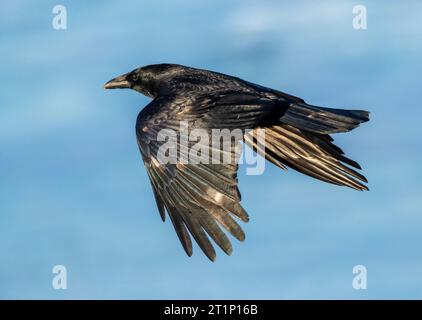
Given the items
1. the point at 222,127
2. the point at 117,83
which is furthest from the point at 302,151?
the point at 117,83

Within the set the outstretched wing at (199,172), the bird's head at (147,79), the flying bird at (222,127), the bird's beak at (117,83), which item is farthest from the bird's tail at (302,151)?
the bird's beak at (117,83)

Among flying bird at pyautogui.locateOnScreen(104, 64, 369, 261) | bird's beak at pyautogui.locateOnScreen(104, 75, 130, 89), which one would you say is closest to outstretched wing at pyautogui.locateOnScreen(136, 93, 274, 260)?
flying bird at pyautogui.locateOnScreen(104, 64, 369, 261)

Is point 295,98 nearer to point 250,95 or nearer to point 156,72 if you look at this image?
point 250,95

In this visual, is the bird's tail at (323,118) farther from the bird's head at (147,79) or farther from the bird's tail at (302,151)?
the bird's head at (147,79)

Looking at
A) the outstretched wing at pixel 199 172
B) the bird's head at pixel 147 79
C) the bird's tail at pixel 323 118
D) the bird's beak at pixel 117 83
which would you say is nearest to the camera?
the outstretched wing at pixel 199 172

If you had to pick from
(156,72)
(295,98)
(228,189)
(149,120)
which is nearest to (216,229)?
(228,189)

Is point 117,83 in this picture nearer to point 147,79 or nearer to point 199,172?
point 147,79
